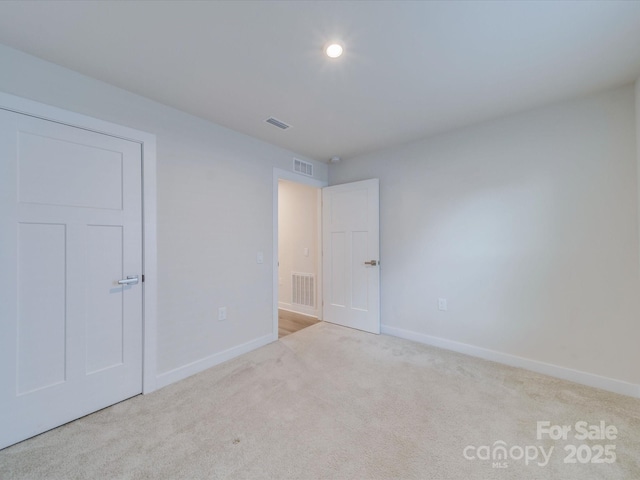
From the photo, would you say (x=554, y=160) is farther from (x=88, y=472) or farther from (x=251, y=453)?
(x=88, y=472)

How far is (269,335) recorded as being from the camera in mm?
3117

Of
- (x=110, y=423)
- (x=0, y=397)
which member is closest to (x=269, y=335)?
(x=110, y=423)

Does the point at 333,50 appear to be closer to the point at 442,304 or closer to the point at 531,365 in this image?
the point at 442,304

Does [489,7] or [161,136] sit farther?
[161,136]

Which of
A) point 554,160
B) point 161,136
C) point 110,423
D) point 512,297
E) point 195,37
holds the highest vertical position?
point 195,37

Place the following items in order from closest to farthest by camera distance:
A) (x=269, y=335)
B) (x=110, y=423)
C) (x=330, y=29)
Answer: (x=330, y=29)
(x=110, y=423)
(x=269, y=335)

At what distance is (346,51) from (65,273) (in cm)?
232

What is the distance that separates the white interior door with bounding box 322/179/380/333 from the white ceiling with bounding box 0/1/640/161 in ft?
4.29

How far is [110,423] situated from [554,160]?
13.0 ft

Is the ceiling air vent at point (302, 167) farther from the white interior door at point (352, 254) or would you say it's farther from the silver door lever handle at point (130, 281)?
the silver door lever handle at point (130, 281)

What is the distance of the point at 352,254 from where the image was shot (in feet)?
11.8

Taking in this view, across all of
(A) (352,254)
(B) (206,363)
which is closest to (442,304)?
(A) (352,254)

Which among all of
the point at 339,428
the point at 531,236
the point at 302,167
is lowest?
the point at 339,428

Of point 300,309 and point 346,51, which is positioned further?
point 300,309
